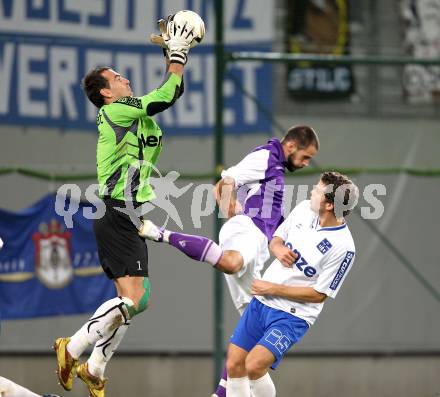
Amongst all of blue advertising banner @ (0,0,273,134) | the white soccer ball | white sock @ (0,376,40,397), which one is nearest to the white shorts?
the white soccer ball

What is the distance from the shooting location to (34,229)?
10.2 metres

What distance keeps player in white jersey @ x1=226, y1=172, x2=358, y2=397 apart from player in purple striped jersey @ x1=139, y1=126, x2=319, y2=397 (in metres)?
0.35

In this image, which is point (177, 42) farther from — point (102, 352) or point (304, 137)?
point (102, 352)

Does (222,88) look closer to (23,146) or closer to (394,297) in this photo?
(23,146)

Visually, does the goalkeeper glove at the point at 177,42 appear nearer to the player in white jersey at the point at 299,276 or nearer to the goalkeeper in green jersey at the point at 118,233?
the goalkeeper in green jersey at the point at 118,233

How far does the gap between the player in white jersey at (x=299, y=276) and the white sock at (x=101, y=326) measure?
0.85 m

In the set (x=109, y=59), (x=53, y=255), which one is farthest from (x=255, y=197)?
(x=109, y=59)

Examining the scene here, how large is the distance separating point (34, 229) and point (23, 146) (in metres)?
0.83

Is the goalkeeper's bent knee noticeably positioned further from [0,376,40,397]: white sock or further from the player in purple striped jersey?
[0,376,40,397]: white sock

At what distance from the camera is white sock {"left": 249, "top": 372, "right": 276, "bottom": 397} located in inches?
303

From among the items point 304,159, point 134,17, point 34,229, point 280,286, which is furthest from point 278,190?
point 134,17

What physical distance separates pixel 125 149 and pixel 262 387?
178 centimetres

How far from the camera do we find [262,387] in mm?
7723

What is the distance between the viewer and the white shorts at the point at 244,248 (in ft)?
26.4
